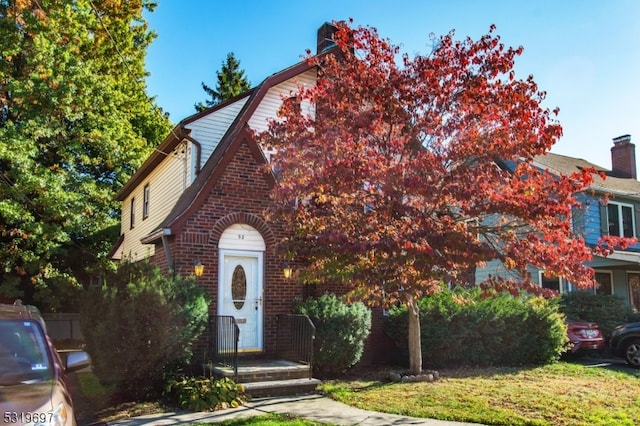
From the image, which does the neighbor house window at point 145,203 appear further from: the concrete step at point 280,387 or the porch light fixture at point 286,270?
the concrete step at point 280,387

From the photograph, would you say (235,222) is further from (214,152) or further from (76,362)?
(76,362)

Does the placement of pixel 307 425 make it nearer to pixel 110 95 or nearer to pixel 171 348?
pixel 171 348

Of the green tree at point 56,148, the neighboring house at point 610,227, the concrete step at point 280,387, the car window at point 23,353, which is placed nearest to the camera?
the car window at point 23,353

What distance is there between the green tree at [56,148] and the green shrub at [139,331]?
9.46 m

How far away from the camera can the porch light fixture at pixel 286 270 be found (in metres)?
11.8

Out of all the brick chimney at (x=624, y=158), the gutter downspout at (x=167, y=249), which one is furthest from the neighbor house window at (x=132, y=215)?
the brick chimney at (x=624, y=158)

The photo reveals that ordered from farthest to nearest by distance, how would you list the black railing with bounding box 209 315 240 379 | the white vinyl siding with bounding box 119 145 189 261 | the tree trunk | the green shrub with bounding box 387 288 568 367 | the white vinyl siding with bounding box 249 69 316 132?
the white vinyl siding with bounding box 119 145 189 261
the white vinyl siding with bounding box 249 69 316 132
the green shrub with bounding box 387 288 568 367
the tree trunk
the black railing with bounding box 209 315 240 379

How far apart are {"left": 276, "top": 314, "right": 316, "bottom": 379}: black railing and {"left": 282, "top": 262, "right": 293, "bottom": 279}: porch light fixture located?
0.87 m

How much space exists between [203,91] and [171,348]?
110 ft

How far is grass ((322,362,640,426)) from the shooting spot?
7.86m

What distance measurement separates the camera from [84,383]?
1095cm

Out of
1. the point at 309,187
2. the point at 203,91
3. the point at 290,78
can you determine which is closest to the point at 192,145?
the point at 290,78

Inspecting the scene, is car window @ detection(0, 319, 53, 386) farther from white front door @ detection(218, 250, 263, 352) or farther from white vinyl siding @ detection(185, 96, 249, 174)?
white vinyl siding @ detection(185, 96, 249, 174)

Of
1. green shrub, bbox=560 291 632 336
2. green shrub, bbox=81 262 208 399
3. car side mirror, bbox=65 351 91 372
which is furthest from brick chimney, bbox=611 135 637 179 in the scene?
car side mirror, bbox=65 351 91 372
